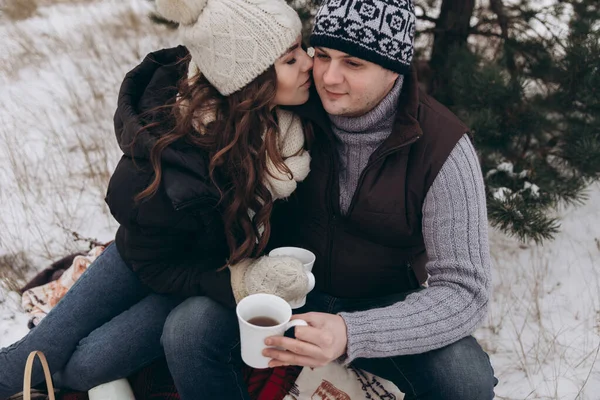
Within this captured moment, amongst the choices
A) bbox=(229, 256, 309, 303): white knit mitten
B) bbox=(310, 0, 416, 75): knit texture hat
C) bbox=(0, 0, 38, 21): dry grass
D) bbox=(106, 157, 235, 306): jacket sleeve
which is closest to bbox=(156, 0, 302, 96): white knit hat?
bbox=(310, 0, 416, 75): knit texture hat

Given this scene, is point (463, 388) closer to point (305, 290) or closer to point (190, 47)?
point (305, 290)

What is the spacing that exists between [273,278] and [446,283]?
537mm

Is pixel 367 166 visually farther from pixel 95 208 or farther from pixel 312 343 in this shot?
pixel 95 208

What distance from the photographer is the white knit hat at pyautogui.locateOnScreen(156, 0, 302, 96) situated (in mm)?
1580

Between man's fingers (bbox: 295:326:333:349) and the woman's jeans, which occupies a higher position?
man's fingers (bbox: 295:326:333:349)

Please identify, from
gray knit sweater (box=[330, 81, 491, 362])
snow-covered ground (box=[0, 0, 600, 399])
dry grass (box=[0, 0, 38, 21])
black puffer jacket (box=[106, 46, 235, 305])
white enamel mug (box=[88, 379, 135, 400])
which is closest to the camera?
gray knit sweater (box=[330, 81, 491, 362])

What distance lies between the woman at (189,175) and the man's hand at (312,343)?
1.20 feet

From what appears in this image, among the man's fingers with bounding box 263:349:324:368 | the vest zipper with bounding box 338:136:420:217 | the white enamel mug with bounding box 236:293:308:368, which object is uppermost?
the vest zipper with bounding box 338:136:420:217

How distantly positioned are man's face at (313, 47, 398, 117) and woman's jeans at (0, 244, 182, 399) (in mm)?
925

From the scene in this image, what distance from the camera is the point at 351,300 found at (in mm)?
1890

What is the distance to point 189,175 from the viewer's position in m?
1.64

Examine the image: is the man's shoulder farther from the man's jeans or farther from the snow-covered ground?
the snow-covered ground

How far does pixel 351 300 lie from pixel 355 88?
2.51 feet

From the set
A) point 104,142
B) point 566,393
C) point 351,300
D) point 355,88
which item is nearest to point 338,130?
point 355,88
